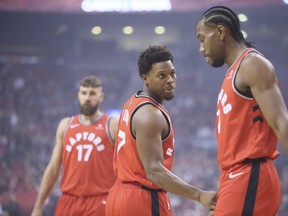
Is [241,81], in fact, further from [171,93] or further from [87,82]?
[87,82]

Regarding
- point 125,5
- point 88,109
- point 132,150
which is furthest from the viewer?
point 125,5

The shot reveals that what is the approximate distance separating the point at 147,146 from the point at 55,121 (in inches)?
752

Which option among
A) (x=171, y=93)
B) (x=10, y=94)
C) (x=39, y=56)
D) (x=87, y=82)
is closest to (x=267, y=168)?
(x=171, y=93)

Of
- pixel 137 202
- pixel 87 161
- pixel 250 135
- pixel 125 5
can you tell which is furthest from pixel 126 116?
pixel 125 5

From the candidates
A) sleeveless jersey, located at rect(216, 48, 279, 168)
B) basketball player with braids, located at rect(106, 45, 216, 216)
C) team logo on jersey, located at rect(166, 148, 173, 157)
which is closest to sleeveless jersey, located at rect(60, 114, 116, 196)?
basketball player with braids, located at rect(106, 45, 216, 216)

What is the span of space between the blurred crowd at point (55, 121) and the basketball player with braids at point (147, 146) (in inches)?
479

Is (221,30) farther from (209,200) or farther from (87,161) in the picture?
(87,161)

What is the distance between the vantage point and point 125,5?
23.9 m

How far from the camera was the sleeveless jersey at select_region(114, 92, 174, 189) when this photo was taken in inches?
155

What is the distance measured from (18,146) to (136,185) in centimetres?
1746

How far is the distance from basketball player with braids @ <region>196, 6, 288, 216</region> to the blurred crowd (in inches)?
508

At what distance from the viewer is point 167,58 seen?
163 inches

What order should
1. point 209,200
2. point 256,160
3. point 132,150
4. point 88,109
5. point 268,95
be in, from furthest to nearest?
point 88,109
point 132,150
point 209,200
point 256,160
point 268,95

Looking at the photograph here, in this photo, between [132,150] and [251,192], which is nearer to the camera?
[251,192]
